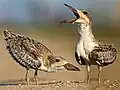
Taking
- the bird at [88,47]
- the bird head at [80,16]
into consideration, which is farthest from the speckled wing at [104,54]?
the bird head at [80,16]

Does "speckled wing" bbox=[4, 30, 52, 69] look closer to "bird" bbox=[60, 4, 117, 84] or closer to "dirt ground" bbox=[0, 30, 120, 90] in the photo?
"dirt ground" bbox=[0, 30, 120, 90]

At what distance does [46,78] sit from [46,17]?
26 cm

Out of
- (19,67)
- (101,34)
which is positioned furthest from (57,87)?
(101,34)

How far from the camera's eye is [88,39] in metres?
1.31

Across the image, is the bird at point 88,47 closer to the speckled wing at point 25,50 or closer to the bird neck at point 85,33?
the bird neck at point 85,33

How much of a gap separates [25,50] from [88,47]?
276 millimetres

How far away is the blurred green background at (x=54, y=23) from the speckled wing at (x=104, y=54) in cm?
3

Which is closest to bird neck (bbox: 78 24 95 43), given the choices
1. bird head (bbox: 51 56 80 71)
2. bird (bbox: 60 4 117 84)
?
bird (bbox: 60 4 117 84)

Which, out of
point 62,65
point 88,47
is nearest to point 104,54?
point 88,47

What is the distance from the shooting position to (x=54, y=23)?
1288mm

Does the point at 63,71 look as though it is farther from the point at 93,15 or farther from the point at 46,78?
the point at 93,15

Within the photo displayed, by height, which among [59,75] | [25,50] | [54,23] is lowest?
[59,75]

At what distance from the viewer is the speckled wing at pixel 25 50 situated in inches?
50.3

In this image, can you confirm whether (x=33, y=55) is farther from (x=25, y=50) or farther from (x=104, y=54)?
(x=104, y=54)
